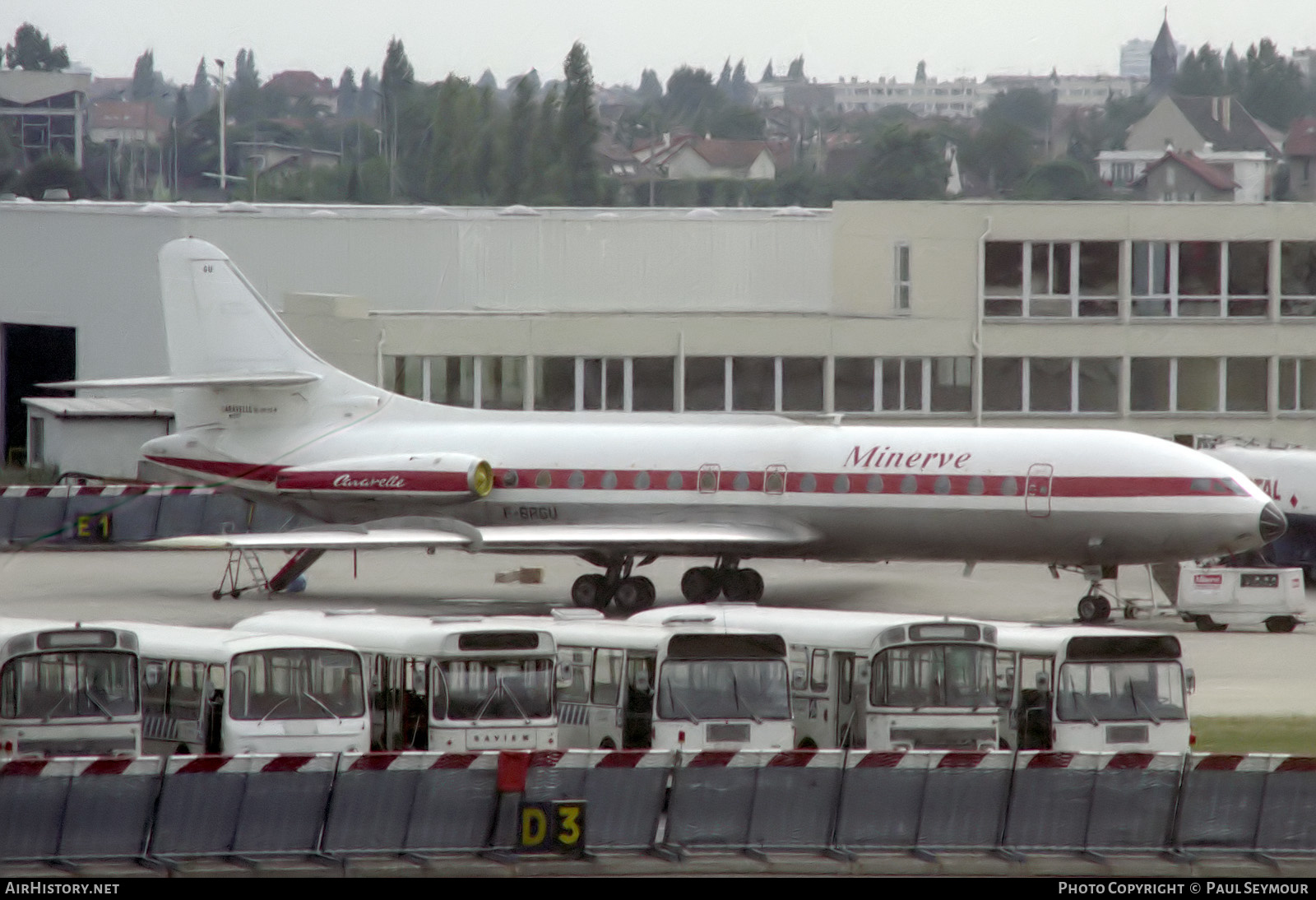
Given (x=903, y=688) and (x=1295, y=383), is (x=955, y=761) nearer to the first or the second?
(x=903, y=688)

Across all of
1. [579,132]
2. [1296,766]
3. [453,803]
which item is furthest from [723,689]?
Answer: [579,132]

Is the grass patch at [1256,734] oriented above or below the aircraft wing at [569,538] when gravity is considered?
below

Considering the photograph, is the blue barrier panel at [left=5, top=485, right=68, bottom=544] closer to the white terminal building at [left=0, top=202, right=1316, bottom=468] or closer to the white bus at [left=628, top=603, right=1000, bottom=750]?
the white terminal building at [left=0, top=202, right=1316, bottom=468]

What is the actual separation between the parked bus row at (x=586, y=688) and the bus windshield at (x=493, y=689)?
0.06 ft

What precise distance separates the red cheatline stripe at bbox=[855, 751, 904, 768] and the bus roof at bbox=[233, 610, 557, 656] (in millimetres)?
4119

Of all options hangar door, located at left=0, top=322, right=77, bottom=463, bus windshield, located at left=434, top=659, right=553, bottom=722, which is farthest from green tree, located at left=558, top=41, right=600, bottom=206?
bus windshield, located at left=434, top=659, right=553, bottom=722

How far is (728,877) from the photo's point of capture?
16.1m

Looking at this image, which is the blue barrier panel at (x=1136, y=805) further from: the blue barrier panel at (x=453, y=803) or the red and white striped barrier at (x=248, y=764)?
the red and white striped barrier at (x=248, y=764)

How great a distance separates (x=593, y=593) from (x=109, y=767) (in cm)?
1871

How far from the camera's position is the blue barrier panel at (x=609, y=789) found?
1678 cm

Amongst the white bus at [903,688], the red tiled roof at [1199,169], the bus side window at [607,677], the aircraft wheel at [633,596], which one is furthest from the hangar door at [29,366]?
the white bus at [903,688]

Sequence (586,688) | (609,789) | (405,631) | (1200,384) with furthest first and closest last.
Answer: (1200,384), (586,688), (405,631), (609,789)

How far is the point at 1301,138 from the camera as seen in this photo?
1775 inches

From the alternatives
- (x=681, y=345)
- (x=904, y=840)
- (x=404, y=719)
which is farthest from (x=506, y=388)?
(x=904, y=840)
